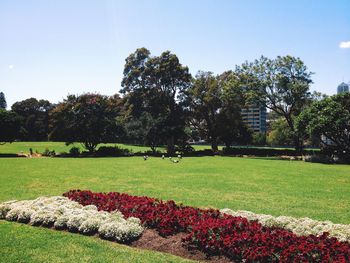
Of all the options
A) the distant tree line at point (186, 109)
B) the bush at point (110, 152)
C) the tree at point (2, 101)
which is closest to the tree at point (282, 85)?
the distant tree line at point (186, 109)

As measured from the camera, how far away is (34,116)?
9138 cm

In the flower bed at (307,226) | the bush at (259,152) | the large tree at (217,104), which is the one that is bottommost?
the flower bed at (307,226)

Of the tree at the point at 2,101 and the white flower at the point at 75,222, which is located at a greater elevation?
the tree at the point at 2,101

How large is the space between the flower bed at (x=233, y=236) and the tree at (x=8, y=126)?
38020 millimetres

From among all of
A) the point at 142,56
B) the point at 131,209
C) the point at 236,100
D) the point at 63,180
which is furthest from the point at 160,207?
the point at 142,56

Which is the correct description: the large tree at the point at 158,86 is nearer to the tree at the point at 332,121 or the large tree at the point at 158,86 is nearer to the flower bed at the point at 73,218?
the tree at the point at 332,121

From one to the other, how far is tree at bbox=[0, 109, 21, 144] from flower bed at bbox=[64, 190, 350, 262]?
38020mm

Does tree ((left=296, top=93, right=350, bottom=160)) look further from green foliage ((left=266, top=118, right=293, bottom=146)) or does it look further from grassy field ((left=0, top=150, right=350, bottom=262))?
grassy field ((left=0, top=150, right=350, bottom=262))

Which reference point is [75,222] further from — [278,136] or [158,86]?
[278,136]

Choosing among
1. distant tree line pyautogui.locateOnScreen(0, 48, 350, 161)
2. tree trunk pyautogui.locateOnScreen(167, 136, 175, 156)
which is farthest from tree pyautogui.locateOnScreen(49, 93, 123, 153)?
tree trunk pyautogui.locateOnScreen(167, 136, 175, 156)

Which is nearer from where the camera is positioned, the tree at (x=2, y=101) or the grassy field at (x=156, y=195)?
the grassy field at (x=156, y=195)

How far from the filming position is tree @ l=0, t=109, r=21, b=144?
43812 millimetres

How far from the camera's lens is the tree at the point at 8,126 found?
4381 cm

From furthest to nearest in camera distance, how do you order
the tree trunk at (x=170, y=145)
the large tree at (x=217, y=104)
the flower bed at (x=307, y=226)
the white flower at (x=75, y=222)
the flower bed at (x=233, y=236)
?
1. the large tree at (x=217, y=104)
2. the tree trunk at (x=170, y=145)
3. the white flower at (x=75, y=222)
4. the flower bed at (x=307, y=226)
5. the flower bed at (x=233, y=236)
